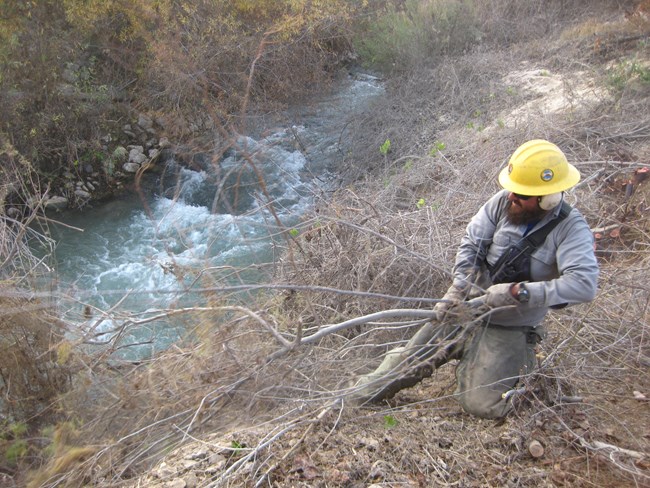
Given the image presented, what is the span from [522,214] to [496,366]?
2.80 ft

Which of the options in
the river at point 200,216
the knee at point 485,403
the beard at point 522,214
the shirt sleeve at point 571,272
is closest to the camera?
the shirt sleeve at point 571,272

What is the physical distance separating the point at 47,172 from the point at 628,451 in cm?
847

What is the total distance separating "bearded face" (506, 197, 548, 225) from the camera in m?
2.71

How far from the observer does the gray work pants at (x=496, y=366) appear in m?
2.91

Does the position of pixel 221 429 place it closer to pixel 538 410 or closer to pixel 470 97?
pixel 538 410

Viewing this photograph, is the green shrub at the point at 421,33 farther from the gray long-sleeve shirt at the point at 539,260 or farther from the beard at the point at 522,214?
the beard at the point at 522,214

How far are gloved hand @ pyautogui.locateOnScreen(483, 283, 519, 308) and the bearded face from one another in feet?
1.18

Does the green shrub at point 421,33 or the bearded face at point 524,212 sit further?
the green shrub at point 421,33

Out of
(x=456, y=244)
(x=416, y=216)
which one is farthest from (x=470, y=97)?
(x=456, y=244)

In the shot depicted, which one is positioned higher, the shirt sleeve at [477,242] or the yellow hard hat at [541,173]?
the yellow hard hat at [541,173]

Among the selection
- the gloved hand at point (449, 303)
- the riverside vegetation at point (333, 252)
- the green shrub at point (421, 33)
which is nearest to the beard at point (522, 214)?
the gloved hand at point (449, 303)

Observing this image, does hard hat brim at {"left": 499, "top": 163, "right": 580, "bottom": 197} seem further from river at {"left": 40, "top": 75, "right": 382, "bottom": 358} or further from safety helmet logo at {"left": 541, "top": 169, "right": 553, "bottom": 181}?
river at {"left": 40, "top": 75, "right": 382, "bottom": 358}

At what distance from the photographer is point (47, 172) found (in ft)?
27.2

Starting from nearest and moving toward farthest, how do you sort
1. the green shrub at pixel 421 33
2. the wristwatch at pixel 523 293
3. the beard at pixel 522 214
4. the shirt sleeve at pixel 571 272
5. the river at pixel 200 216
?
the shirt sleeve at pixel 571 272
the wristwatch at pixel 523 293
the beard at pixel 522 214
the river at pixel 200 216
the green shrub at pixel 421 33
